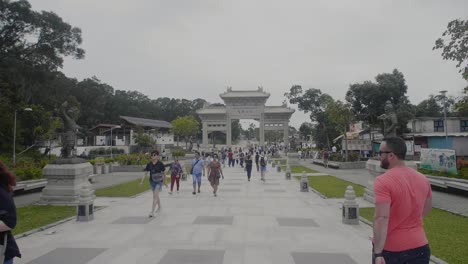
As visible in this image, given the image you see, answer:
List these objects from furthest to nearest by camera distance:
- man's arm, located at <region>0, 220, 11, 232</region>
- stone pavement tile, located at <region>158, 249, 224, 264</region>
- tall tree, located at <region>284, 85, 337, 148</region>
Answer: tall tree, located at <region>284, 85, 337, 148</region>, stone pavement tile, located at <region>158, 249, 224, 264</region>, man's arm, located at <region>0, 220, 11, 232</region>

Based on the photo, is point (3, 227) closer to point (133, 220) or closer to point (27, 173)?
point (133, 220)

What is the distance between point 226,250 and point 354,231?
127 inches

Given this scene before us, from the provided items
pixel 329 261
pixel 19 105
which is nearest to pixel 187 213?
pixel 329 261

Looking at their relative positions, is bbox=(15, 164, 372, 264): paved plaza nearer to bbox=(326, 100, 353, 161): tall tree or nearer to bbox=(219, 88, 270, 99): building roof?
bbox=(326, 100, 353, 161): tall tree

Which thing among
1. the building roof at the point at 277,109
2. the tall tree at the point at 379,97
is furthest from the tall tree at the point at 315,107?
the tall tree at the point at 379,97

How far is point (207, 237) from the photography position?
7.34 m

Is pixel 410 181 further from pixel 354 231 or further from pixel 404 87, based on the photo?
pixel 404 87

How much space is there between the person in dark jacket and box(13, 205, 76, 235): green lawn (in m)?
4.99

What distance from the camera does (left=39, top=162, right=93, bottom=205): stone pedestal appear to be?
469 inches

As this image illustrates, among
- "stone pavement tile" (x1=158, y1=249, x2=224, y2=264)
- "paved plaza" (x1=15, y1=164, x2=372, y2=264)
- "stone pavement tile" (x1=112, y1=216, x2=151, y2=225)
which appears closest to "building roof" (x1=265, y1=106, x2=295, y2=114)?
"paved plaza" (x1=15, y1=164, x2=372, y2=264)

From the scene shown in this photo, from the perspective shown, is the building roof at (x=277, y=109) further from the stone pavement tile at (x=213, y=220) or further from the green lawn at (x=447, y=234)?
the stone pavement tile at (x=213, y=220)

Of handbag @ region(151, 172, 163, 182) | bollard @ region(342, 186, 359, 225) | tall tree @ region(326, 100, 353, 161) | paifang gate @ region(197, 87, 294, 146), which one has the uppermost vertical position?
paifang gate @ region(197, 87, 294, 146)

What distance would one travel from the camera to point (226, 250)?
21.0 ft

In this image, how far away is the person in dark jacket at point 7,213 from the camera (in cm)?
336
